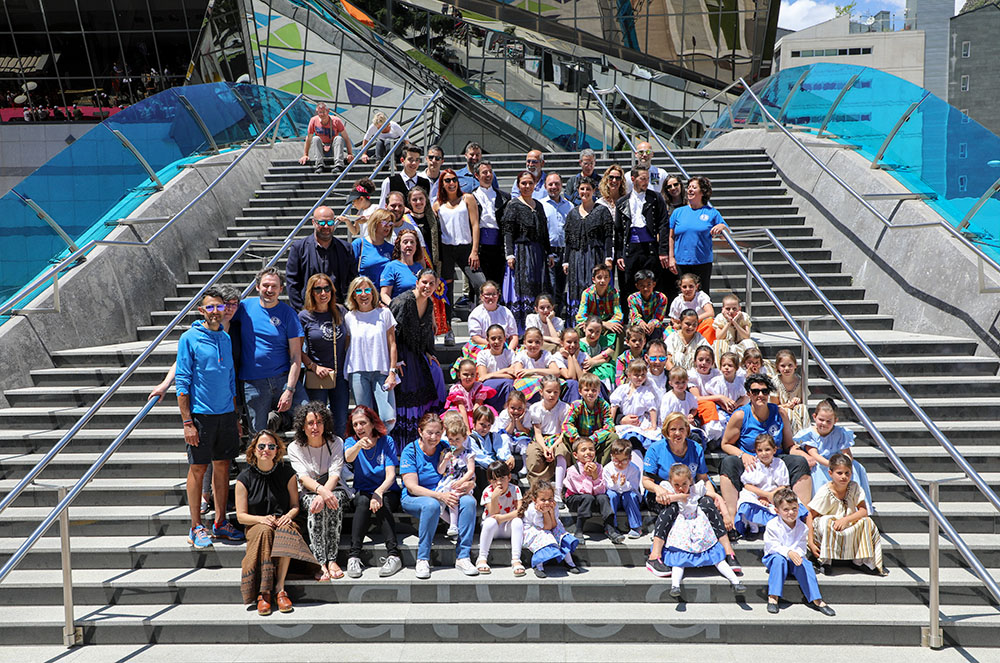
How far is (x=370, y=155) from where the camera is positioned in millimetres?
14484

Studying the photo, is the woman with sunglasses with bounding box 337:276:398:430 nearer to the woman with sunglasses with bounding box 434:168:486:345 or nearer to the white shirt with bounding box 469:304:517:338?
the white shirt with bounding box 469:304:517:338

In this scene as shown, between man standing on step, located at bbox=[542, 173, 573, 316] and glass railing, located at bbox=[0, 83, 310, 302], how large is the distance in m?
5.03

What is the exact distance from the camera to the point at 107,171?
10008 millimetres

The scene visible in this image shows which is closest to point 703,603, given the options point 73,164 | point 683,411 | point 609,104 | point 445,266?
point 683,411

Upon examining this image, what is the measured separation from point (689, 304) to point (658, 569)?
2951mm

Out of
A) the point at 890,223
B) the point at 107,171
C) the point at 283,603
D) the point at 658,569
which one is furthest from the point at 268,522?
the point at 890,223

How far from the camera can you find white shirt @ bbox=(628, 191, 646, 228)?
342 inches

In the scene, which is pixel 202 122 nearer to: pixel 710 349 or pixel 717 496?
pixel 710 349

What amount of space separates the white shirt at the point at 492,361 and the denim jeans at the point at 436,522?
4.98 ft

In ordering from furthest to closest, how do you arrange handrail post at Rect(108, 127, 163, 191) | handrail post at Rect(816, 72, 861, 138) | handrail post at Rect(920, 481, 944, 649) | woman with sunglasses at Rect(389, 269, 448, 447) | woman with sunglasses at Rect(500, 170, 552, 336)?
1. handrail post at Rect(816, 72, 861, 138)
2. handrail post at Rect(108, 127, 163, 191)
3. woman with sunglasses at Rect(500, 170, 552, 336)
4. woman with sunglasses at Rect(389, 269, 448, 447)
5. handrail post at Rect(920, 481, 944, 649)

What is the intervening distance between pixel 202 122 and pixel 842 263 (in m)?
8.75

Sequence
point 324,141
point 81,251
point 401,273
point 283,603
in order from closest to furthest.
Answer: point 283,603 → point 401,273 → point 81,251 → point 324,141

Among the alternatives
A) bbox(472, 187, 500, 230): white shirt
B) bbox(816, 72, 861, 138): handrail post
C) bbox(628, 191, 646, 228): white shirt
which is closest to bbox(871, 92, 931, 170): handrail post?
bbox(816, 72, 861, 138): handrail post

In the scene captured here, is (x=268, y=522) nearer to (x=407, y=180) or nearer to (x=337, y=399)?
(x=337, y=399)
